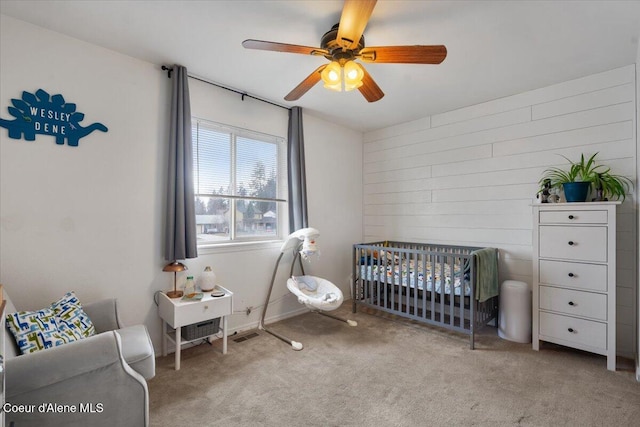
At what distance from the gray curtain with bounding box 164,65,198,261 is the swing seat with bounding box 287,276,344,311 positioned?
107 centimetres

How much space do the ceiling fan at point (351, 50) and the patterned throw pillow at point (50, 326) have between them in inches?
78.0

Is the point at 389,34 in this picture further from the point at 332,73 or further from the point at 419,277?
the point at 419,277

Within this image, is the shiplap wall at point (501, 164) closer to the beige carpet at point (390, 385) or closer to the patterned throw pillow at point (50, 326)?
the beige carpet at point (390, 385)

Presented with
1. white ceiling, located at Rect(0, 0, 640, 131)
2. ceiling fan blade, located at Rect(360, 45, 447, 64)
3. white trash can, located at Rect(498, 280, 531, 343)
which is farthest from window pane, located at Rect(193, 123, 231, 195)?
white trash can, located at Rect(498, 280, 531, 343)

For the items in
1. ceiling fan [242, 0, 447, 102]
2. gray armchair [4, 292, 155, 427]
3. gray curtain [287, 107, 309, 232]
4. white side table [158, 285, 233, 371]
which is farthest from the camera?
gray curtain [287, 107, 309, 232]

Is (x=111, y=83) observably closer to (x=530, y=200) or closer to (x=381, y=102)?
(x=381, y=102)

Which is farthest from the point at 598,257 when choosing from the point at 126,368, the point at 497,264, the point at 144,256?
the point at 144,256

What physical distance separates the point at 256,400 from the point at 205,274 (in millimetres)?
1172

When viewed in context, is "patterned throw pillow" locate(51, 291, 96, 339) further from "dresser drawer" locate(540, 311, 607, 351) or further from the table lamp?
"dresser drawer" locate(540, 311, 607, 351)

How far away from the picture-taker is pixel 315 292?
323cm

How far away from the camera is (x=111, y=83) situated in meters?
2.32

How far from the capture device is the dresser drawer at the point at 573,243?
7.75 ft

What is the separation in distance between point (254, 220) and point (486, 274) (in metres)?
2.48

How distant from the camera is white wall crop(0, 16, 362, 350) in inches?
76.4
